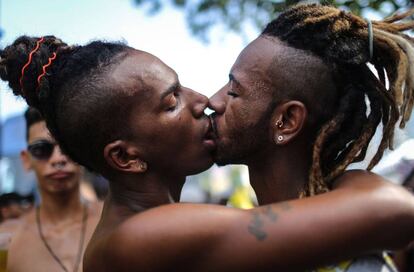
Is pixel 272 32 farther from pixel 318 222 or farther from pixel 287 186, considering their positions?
pixel 318 222

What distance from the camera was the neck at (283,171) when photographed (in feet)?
8.43

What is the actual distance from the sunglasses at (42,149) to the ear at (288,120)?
3150 millimetres

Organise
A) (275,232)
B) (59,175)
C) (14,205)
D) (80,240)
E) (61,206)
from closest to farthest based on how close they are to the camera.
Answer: (275,232), (80,240), (59,175), (61,206), (14,205)

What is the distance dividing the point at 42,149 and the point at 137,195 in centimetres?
→ 295

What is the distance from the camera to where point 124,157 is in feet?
8.30

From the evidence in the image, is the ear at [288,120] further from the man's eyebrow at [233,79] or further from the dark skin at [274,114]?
the man's eyebrow at [233,79]

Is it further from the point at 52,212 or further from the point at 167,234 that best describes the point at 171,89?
the point at 52,212

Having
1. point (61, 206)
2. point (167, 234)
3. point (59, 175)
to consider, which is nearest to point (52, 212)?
point (61, 206)

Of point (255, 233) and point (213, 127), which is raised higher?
point (213, 127)

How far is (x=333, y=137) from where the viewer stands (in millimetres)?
2564

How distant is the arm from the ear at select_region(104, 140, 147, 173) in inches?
16.5

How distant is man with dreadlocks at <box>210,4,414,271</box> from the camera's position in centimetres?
253

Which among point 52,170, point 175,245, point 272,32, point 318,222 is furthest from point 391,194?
point 52,170

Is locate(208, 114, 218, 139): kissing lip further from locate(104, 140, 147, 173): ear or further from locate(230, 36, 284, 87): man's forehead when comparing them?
locate(104, 140, 147, 173): ear
